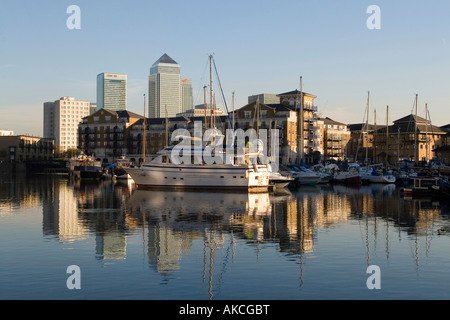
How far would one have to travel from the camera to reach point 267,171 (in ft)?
211

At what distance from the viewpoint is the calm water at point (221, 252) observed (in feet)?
57.6

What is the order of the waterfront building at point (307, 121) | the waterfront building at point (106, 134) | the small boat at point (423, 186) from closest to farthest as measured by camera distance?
the small boat at point (423, 186)
the waterfront building at point (307, 121)
the waterfront building at point (106, 134)

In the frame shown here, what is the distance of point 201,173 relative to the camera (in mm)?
63125

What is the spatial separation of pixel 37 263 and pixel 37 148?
620 ft

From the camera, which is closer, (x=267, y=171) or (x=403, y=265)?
(x=403, y=265)

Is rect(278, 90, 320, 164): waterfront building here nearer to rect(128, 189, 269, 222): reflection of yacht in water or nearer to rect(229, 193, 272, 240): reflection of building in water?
rect(128, 189, 269, 222): reflection of yacht in water

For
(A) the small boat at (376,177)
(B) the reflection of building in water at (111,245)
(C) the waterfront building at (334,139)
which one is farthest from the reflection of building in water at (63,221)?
(C) the waterfront building at (334,139)

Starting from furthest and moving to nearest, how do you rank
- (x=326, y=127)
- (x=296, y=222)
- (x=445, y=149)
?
(x=326, y=127) < (x=445, y=149) < (x=296, y=222)

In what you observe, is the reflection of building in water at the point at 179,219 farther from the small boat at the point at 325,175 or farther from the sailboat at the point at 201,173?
the small boat at the point at 325,175

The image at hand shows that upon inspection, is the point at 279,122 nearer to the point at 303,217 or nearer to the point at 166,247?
the point at 303,217

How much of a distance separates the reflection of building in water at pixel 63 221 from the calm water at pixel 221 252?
8 cm

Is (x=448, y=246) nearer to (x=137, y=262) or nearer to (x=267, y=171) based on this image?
(x=137, y=262)

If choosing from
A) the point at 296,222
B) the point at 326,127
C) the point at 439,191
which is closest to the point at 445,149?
the point at 326,127

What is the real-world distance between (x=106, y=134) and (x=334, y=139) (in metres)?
61.5
